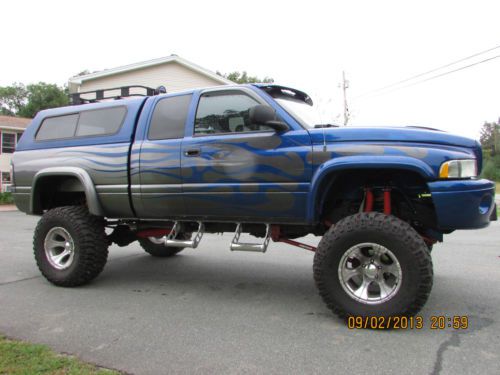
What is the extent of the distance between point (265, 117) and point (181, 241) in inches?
64.4

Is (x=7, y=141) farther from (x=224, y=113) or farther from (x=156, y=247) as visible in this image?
(x=224, y=113)

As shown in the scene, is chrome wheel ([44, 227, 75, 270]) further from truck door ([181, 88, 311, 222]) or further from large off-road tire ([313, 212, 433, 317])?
large off-road tire ([313, 212, 433, 317])

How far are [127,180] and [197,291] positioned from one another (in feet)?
4.75

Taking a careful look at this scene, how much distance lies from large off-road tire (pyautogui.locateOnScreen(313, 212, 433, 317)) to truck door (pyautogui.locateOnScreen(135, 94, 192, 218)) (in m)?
1.70

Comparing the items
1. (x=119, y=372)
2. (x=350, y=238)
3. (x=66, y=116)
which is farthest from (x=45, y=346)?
(x=66, y=116)

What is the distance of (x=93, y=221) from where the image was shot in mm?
4961

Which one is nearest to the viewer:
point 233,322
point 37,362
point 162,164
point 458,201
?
point 37,362

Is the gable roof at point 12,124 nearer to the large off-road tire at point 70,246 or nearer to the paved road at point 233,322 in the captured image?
the paved road at point 233,322

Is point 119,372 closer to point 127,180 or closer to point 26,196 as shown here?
point 127,180

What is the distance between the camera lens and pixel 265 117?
12.4 ft

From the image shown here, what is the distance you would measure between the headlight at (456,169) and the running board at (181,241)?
2367 mm

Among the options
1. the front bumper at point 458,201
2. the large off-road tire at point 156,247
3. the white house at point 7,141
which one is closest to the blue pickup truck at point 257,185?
the front bumper at point 458,201

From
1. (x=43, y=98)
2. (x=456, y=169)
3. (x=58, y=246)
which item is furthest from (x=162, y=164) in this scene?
(x=43, y=98)

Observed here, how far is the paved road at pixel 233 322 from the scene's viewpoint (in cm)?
288
